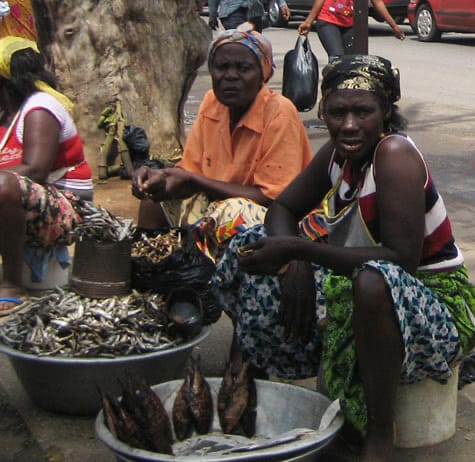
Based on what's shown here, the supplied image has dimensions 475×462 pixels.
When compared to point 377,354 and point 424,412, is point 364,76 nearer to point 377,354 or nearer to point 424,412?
point 377,354

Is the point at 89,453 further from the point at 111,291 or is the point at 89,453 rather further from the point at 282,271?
the point at 282,271

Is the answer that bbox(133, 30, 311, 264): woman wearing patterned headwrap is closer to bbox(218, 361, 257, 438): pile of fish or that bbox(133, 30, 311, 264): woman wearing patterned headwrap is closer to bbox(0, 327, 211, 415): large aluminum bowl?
bbox(0, 327, 211, 415): large aluminum bowl

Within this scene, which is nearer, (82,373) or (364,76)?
(364,76)

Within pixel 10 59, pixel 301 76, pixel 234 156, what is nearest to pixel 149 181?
pixel 234 156

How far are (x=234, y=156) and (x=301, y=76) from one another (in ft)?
15.1

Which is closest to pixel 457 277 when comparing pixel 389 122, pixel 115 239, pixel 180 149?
pixel 389 122

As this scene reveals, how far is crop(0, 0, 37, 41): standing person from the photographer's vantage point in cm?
694

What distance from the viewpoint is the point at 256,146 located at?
12.5 feet

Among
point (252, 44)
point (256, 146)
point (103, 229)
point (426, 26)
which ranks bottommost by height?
point (426, 26)

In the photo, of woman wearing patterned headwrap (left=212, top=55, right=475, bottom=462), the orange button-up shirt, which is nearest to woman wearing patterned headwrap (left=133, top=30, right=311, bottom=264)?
the orange button-up shirt

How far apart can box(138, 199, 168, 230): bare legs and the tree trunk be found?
8.45 ft

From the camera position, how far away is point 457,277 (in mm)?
2951

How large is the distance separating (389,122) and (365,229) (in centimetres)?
32

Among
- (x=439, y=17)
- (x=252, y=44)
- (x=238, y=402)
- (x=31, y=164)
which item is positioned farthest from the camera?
(x=439, y=17)
